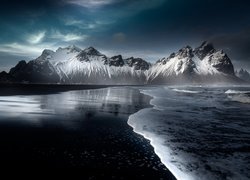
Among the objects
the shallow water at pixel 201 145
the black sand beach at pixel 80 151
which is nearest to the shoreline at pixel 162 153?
the shallow water at pixel 201 145

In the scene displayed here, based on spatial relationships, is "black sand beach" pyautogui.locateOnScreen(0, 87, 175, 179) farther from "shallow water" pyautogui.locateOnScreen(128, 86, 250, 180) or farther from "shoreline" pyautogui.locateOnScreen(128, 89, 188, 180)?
"shallow water" pyautogui.locateOnScreen(128, 86, 250, 180)

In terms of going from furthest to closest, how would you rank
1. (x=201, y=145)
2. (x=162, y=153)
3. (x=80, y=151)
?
(x=201, y=145)
(x=162, y=153)
(x=80, y=151)

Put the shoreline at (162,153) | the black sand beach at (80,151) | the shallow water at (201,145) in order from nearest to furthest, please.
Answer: the shoreline at (162,153)
the black sand beach at (80,151)
the shallow water at (201,145)

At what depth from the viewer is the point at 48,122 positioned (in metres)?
25.9

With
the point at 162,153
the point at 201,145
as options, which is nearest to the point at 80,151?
the point at 162,153

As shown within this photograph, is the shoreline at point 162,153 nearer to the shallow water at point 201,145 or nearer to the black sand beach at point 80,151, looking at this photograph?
the shallow water at point 201,145

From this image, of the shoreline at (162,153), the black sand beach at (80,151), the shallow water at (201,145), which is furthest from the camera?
the shallow water at (201,145)

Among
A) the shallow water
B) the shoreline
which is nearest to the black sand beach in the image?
the shoreline

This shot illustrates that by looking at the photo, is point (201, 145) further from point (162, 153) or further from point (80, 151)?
point (80, 151)

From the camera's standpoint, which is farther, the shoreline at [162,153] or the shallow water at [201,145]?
the shallow water at [201,145]

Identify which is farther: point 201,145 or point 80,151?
point 201,145

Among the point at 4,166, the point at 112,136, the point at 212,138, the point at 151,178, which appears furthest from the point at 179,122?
the point at 4,166

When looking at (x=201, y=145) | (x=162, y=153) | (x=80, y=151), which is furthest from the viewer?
(x=201, y=145)

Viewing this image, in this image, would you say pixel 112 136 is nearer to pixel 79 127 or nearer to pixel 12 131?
pixel 79 127
